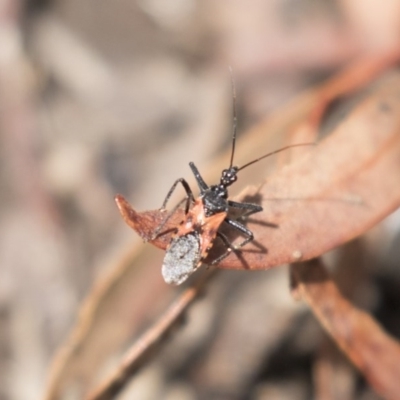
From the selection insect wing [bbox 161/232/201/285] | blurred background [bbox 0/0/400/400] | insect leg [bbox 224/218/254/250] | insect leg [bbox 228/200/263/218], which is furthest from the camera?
blurred background [bbox 0/0/400/400]

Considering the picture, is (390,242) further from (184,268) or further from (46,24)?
(46,24)

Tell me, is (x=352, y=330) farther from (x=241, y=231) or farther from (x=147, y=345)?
(x=147, y=345)

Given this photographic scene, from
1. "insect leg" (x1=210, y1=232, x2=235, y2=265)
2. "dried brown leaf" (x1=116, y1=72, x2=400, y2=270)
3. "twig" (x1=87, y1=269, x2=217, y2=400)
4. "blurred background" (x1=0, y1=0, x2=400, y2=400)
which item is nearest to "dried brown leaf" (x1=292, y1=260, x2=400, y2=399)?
"dried brown leaf" (x1=116, y1=72, x2=400, y2=270)

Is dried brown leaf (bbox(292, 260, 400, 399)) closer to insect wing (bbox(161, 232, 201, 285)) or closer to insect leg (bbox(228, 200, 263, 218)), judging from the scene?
insect leg (bbox(228, 200, 263, 218))

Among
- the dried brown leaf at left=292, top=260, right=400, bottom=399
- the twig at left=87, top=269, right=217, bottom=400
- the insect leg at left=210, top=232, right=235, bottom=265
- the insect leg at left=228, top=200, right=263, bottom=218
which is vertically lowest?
the dried brown leaf at left=292, top=260, right=400, bottom=399

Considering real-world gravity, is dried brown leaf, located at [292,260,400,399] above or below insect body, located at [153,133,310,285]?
below

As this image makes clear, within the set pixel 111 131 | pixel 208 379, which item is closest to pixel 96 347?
pixel 208 379
